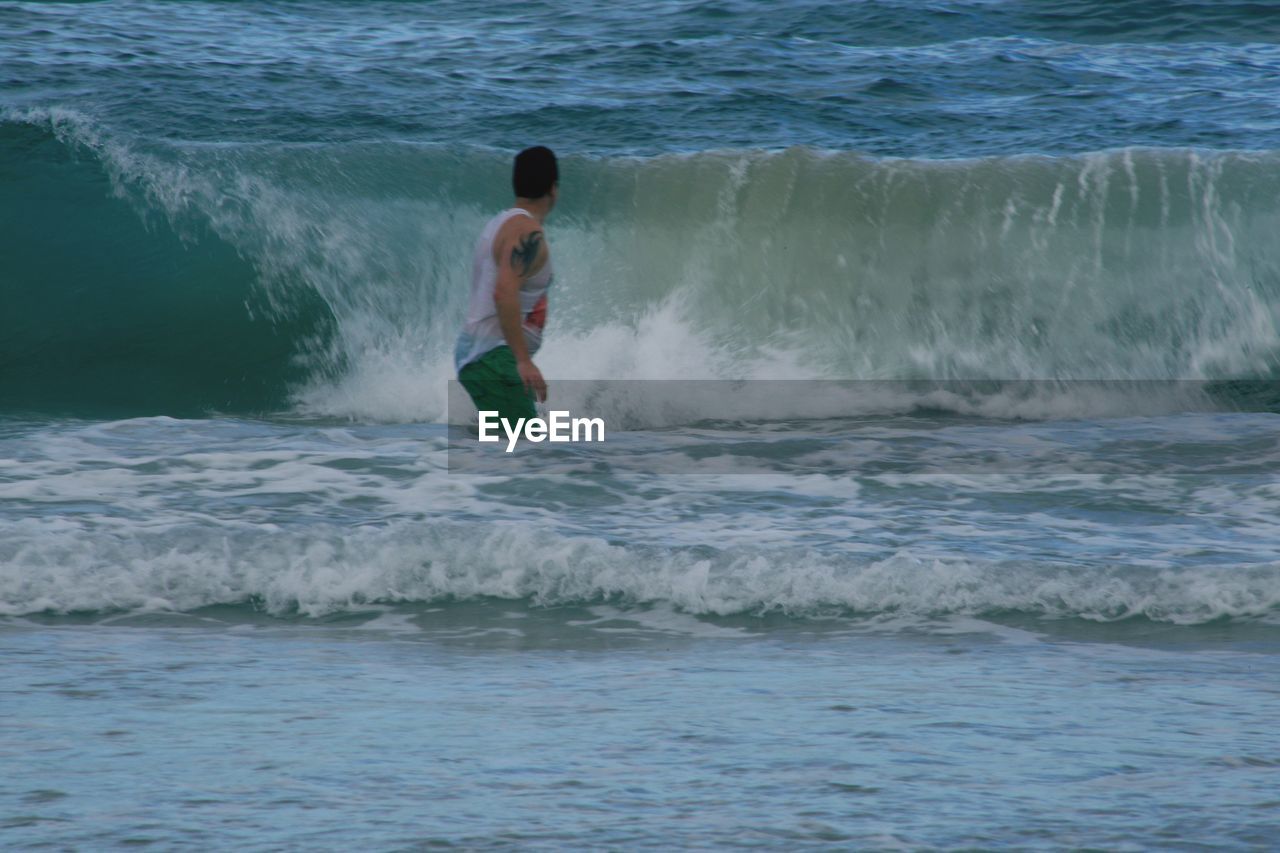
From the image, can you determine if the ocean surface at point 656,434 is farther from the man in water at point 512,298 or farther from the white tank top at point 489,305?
the white tank top at point 489,305

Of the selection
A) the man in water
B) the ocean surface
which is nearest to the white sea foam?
the ocean surface

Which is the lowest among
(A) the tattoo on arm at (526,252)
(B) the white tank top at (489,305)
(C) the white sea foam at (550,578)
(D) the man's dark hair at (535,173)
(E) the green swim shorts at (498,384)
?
(C) the white sea foam at (550,578)

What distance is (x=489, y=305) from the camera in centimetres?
563

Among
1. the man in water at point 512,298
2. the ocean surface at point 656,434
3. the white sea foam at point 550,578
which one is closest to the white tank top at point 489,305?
the man in water at point 512,298

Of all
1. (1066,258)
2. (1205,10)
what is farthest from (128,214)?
(1205,10)

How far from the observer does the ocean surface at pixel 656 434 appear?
3258mm

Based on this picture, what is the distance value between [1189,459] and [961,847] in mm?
4464

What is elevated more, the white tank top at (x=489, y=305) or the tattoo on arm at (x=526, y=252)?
the tattoo on arm at (x=526, y=252)

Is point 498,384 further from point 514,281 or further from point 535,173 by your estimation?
point 535,173

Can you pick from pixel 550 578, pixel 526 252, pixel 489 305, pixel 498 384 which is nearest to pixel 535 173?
pixel 526 252

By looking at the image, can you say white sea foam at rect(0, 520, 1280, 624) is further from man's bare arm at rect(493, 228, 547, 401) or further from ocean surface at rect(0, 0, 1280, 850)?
man's bare arm at rect(493, 228, 547, 401)

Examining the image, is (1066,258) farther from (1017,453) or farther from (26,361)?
(26,361)

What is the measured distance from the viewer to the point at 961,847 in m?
2.84

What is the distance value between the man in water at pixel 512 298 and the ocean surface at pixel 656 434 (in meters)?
0.47
